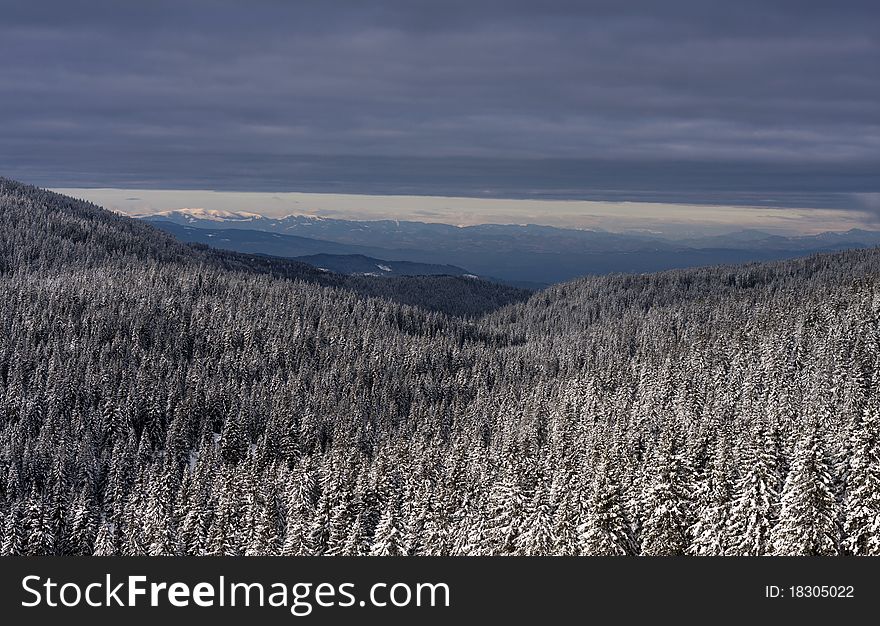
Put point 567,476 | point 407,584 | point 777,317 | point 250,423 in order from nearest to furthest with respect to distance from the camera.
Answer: point 407,584 < point 567,476 < point 250,423 < point 777,317

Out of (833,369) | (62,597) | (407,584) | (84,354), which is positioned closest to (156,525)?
(62,597)

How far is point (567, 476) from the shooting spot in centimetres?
6700

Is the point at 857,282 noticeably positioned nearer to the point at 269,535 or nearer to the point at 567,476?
the point at 567,476

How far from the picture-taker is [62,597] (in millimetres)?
30938

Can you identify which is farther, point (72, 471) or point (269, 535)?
point (72, 471)

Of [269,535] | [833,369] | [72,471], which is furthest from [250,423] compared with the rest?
[833,369]

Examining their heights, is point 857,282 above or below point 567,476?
above

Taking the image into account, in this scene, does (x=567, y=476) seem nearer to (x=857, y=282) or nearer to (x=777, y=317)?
(x=777, y=317)

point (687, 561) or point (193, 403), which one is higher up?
point (687, 561)

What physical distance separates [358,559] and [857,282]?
20015cm

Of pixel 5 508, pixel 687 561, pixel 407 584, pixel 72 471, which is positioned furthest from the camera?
pixel 72 471

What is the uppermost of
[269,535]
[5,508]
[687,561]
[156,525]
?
[687,561]

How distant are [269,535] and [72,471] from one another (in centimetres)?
7169

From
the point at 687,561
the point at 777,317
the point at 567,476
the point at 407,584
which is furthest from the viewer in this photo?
the point at 777,317
